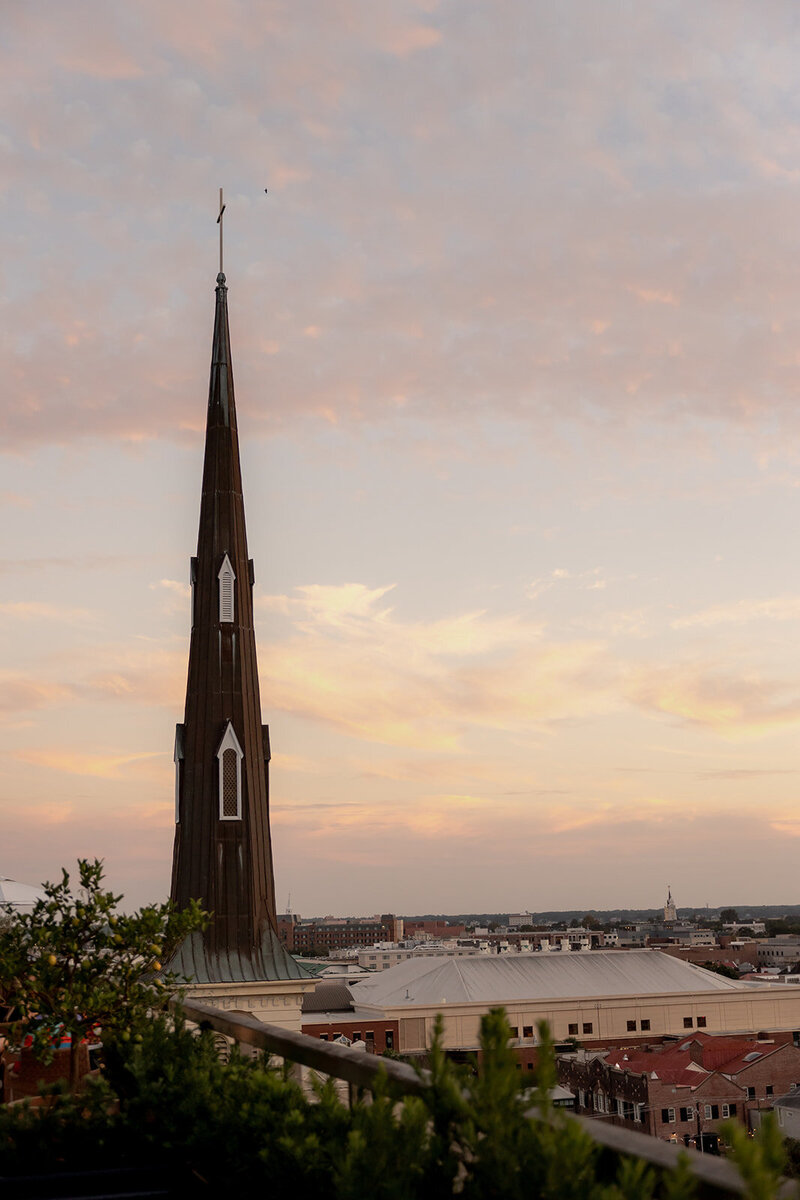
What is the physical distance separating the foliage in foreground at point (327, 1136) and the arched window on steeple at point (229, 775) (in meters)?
19.8

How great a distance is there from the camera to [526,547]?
32.8 m

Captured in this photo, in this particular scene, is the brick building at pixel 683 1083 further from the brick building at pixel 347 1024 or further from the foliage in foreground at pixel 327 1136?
the foliage in foreground at pixel 327 1136

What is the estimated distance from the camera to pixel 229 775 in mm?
26562

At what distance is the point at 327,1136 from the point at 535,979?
105m

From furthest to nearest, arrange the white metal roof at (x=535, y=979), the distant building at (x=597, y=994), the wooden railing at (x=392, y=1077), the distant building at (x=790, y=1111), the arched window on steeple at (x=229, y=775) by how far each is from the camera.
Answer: the white metal roof at (x=535, y=979), the distant building at (x=597, y=994), the distant building at (x=790, y=1111), the arched window on steeple at (x=229, y=775), the wooden railing at (x=392, y=1077)

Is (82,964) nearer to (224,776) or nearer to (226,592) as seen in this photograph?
(224,776)

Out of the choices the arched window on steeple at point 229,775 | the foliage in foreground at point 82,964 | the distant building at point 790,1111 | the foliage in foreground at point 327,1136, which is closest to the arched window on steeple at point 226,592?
the arched window on steeple at point 229,775

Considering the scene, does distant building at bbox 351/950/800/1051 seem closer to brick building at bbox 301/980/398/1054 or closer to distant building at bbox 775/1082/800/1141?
brick building at bbox 301/980/398/1054

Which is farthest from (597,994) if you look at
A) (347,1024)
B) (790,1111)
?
(790,1111)

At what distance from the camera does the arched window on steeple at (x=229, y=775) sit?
87.0 feet

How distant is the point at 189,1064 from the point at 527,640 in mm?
31712

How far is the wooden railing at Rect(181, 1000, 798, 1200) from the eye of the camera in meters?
2.70

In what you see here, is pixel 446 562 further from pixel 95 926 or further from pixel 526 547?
pixel 95 926

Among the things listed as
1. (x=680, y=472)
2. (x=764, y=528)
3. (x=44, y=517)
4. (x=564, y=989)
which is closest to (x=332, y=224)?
(x=44, y=517)
